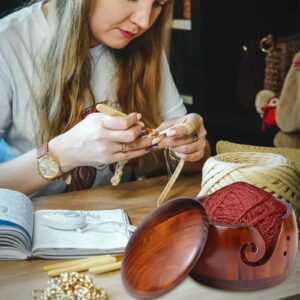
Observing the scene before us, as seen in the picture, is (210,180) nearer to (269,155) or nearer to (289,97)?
(269,155)

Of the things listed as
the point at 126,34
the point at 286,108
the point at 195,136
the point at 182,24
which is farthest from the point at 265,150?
the point at 182,24

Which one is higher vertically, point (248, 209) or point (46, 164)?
point (248, 209)

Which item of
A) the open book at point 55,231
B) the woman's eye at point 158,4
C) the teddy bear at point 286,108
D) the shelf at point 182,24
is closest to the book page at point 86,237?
the open book at point 55,231

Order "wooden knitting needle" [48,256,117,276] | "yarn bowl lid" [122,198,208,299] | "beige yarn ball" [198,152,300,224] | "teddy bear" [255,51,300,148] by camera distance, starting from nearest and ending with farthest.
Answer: "yarn bowl lid" [122,198,208,299] < "wooden knitting needle" [48,256,117,276] < "beige yarn ball" [198,152,300,224] < "teddy bear" [255,51,300,148]

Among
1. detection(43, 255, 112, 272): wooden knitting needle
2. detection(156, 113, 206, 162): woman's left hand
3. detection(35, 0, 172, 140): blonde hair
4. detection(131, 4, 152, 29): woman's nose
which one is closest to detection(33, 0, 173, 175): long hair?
detection(35, 0, 172, 140): blonde hair

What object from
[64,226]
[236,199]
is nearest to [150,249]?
[236,199]

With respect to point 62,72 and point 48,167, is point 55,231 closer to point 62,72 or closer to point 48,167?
point 48,167

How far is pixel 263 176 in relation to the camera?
1.08m

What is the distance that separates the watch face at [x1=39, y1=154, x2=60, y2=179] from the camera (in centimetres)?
131

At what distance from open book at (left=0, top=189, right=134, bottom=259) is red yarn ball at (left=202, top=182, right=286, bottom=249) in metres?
0.20

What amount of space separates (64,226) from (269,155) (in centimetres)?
38

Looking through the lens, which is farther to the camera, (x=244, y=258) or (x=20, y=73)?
(x=20, y=73)

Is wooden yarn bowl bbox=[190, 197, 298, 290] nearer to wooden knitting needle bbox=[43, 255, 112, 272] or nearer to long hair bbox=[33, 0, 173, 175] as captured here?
wooden knitting needle bbox=[43, 255, 112, 272]

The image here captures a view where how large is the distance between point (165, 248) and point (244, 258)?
105 millimetres
